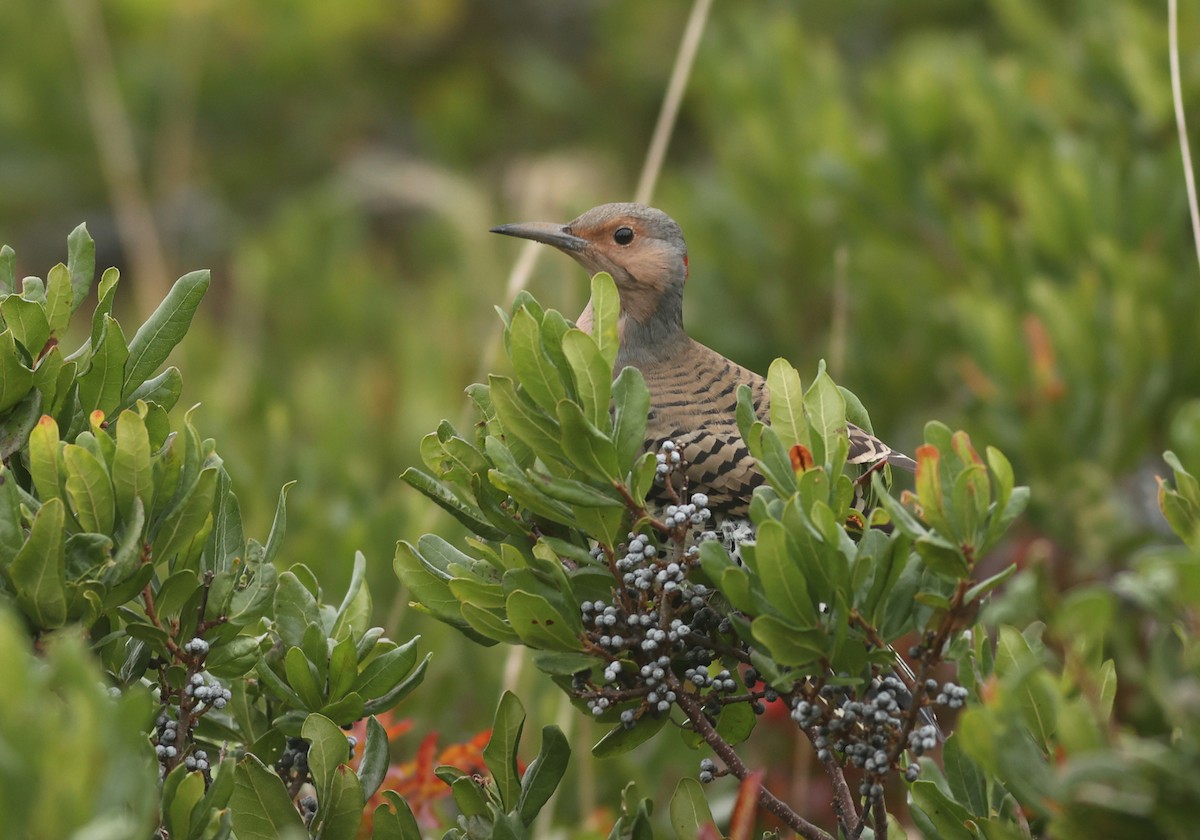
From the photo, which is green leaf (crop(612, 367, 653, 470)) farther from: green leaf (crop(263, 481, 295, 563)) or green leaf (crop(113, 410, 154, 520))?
green leaf (crop(113, 410, 154, 520))

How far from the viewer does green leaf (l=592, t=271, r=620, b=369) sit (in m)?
1.99

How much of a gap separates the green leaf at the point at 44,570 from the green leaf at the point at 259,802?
1.06ft

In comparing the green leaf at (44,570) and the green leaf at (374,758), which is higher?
the green leaf at (44,570)

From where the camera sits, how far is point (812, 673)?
1.93m

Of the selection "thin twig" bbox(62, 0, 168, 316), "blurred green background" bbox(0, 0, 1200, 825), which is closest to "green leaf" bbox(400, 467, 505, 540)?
"blurred green background" bbox(0, 0, 1200, 825)

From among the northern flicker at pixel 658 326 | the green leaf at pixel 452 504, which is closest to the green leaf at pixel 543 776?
the green leaf at pixel 452 504

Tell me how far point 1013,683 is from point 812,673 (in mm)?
428

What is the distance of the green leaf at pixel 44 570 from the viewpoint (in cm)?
178

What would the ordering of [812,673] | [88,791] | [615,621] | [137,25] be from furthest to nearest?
[137,25] < [615,621] < [812,673] < [88,791]

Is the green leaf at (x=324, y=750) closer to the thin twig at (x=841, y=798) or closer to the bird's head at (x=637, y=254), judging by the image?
the thin twig at (x=841, y=798)

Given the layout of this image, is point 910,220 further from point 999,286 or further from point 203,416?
point 203,416

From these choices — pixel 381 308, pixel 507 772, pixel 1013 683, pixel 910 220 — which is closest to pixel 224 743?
pixel 507 772

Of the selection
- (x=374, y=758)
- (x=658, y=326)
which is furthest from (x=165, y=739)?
(x=658, y=326)

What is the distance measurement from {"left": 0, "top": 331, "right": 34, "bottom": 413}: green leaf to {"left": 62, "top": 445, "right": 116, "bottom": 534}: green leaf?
0.18 meters
